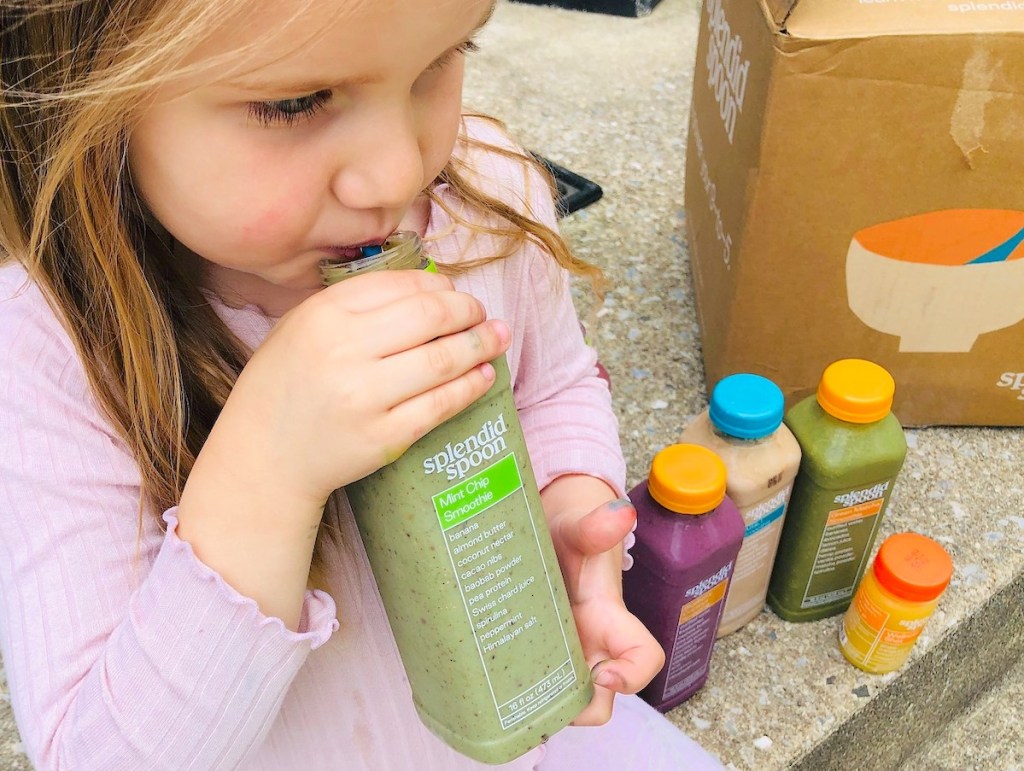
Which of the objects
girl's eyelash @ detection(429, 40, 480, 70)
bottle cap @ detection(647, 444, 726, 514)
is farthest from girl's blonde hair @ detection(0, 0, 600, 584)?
bottle cap @ detection(647, 444, 726, 514)

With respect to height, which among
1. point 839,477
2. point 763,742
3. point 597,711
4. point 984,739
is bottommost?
point 984,739

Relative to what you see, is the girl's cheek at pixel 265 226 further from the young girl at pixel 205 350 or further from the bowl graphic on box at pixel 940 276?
the bowl graphic on box at pixel 940 276

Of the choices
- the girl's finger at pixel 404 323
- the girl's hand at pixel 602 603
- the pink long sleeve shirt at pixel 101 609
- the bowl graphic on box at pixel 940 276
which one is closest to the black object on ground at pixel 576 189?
the bowl graphic on box at pixel 940 276

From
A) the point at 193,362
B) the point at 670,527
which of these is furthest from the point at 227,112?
the point at 670,527

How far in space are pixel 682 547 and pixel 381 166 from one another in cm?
47

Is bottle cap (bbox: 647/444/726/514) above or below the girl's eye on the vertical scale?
below

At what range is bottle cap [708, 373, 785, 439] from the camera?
2.70ft

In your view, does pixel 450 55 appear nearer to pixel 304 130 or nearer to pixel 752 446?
pixel 304 130

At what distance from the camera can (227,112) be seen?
0.44m

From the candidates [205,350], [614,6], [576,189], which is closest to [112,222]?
[205,350]

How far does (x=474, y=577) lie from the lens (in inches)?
18.8

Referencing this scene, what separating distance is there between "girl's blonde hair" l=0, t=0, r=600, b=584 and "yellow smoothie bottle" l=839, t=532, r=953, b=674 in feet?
1.80

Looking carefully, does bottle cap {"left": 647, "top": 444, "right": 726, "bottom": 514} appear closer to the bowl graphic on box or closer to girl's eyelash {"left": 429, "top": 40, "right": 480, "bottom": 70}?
the bowl graphic on box

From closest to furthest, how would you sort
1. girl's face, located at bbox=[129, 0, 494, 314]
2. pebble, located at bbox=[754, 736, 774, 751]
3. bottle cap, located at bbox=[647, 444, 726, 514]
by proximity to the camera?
girl's face, located at bbox=[129, 0, 494, 314], bottle cap, located at bbox=[647, 444, 726, 514], pebble, located at bbox=[754, 736, 774, 751]
